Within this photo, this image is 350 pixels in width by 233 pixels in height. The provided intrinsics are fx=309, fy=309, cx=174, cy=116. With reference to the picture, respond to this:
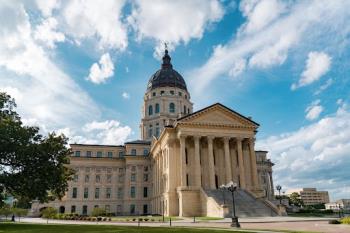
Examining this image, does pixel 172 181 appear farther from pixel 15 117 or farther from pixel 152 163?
pixel 15 117

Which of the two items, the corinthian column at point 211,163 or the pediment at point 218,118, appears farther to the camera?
the pediment at point 218,118

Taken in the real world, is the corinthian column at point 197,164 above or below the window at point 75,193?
above

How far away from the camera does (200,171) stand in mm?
55688

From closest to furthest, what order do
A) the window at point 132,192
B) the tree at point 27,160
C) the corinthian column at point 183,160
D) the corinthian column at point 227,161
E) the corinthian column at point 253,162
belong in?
the tree at point 27,160 < the corinthian column at point 183,160 < the corinthian column at point 227,161 < the corinthian column at point 253,162 < the window at point 132,192

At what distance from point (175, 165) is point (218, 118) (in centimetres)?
1187

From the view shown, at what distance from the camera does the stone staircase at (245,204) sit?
4528 centimetres

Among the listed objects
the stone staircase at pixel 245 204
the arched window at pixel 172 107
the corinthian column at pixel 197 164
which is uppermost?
the arched window at pixel 172 107

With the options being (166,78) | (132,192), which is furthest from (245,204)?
(166,78)

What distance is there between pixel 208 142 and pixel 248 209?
14.8m

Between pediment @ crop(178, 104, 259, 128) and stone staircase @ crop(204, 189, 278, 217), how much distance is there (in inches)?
487

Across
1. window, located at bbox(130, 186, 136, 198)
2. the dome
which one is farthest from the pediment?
the dome

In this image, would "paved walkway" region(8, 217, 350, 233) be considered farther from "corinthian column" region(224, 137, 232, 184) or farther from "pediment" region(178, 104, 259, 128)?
"pediment" region(178, 104, 259, 128)

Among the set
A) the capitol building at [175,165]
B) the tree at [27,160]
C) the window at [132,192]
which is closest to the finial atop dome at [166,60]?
the capitol building at [175,165]

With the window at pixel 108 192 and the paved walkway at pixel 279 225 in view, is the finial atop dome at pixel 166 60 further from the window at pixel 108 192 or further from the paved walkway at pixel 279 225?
the paved walkway at pixel 279 225
